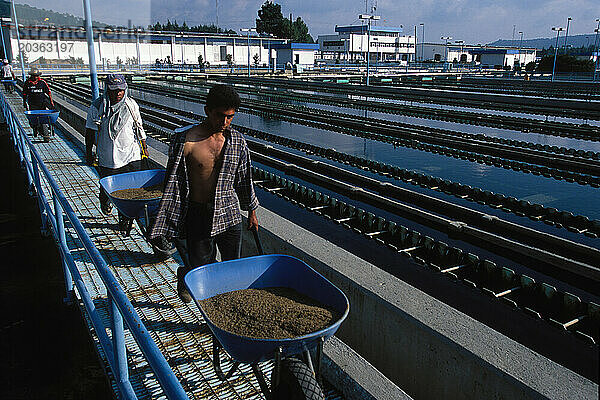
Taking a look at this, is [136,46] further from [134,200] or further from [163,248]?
[134,200]

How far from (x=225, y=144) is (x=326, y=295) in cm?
129

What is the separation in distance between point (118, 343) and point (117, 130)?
11.6 ft

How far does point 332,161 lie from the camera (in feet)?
44.1

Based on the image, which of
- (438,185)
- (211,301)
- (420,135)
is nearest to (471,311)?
(211,301)

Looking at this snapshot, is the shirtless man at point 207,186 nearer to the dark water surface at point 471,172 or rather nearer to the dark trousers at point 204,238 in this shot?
the dark trousers at point 204,238

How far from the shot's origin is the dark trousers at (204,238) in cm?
367

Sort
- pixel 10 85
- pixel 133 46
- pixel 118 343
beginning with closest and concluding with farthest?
pixel 118 343 < pixel 10 85 < pixel 133 46

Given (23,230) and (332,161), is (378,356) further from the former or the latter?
(332,161)

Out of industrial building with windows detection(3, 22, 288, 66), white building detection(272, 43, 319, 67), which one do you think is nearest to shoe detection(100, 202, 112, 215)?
industrial building with windows detection(3, 22, 288, 66)

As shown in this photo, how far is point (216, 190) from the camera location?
11.7ft

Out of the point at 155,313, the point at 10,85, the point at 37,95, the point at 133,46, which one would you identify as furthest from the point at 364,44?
the point at 155,313

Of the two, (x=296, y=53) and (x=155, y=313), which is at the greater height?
(x=296, y=53)

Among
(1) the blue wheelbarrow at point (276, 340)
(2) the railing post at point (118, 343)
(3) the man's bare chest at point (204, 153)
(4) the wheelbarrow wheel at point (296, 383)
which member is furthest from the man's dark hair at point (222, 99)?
(4) the wheelbarrow wheel at point (296, 383)

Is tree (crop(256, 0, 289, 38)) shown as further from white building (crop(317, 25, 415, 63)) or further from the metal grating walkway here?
the metal grating walkway
